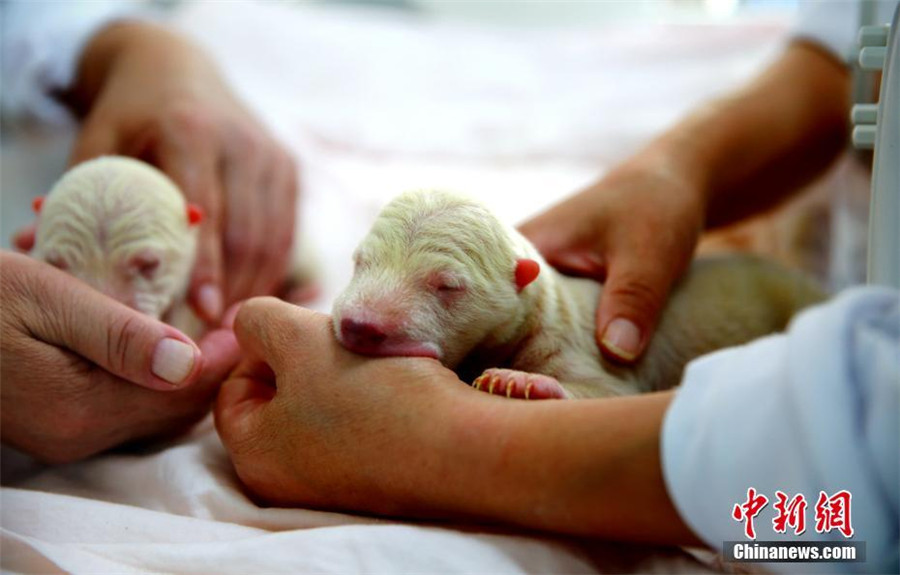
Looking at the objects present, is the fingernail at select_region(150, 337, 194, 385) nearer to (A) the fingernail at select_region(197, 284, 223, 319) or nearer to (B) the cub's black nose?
(B) the cub's black nose

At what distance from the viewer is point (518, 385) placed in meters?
1.08

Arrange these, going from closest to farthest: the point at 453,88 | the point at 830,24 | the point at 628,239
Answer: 1. the point at 628,239
2. the point at 830,24
3. the point at 453,88

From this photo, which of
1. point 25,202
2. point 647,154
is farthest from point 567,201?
point 25,202

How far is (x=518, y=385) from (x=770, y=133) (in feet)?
4.50

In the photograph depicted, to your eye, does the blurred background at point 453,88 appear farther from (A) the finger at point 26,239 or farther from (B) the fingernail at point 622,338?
(B) the fingernail at point 622,338

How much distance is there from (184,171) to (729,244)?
50.9 inches

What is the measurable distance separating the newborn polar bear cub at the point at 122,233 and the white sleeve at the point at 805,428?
3.45 ft

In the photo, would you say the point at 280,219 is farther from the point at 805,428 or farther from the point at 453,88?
the point at 453,88

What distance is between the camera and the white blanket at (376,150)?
985mm

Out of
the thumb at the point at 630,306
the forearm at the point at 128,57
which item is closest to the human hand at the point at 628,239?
the thumb at the point at 630,306

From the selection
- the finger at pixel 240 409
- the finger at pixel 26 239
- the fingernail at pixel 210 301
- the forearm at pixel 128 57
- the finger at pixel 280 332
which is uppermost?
the forearm at pixel 128 57

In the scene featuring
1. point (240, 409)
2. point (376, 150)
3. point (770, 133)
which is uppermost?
point (770, 133)

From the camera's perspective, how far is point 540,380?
1.11 m

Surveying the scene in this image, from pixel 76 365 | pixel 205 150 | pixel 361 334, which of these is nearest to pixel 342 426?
pixel 361 334
